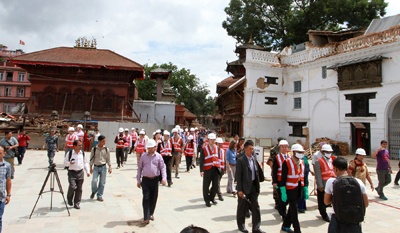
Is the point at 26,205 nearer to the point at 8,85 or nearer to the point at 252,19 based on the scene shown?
the point at 252,19

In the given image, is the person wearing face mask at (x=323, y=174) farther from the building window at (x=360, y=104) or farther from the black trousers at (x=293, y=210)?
the building window at (x=360, y=104)

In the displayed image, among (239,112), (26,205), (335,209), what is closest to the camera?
(335,209)

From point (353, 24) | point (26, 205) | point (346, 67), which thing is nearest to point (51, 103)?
point (26, 205)

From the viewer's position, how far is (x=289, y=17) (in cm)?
3647

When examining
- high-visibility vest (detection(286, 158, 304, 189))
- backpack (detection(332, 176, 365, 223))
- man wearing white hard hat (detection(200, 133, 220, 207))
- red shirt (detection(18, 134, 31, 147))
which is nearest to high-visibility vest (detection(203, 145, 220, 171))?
man wearing white hard hat (detection(200, 133, 220, 207))

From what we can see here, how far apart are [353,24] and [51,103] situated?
118 feet

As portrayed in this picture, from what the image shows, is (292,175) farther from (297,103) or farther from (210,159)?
(297,103)

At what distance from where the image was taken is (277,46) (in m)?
37.3

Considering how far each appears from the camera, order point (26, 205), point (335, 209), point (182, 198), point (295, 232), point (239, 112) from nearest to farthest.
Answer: point (335, 209)
point (295, 232)
point (26, 205)
point (182, 198)
point (239, 112)

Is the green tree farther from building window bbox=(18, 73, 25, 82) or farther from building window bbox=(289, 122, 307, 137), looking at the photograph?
building window bbox=(18, 73, 25, 82)

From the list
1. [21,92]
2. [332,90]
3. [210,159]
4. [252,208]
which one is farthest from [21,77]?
[252,208]

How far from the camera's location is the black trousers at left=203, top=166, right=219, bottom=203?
6938mm

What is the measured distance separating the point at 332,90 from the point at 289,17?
20.2 meters

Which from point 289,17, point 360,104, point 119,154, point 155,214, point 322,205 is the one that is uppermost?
point 289,17
